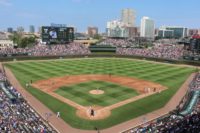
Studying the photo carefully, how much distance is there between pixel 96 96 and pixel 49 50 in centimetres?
5107

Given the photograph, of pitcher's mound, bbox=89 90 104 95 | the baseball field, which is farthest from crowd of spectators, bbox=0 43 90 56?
pitcher's mound, bbox=89 90 104 95

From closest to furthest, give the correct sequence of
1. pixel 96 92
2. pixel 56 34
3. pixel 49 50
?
pixel 96 92, pixel 49 50, pixel 56 34

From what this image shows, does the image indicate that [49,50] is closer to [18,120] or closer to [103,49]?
[103,49]

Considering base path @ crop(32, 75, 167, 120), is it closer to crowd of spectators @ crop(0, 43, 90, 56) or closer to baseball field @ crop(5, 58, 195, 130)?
baseball field @ crop(5, 58, 195, 130)

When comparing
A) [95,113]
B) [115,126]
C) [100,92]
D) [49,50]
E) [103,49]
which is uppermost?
[103,49]

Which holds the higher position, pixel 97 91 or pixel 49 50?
pixel 49 50

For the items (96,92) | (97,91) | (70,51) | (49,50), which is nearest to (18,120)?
A: (96,92)

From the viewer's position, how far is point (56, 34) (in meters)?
87.2

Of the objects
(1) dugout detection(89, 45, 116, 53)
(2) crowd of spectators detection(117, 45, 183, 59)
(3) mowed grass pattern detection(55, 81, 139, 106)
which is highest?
(1) dugout detection(89, 45, 116, 53)

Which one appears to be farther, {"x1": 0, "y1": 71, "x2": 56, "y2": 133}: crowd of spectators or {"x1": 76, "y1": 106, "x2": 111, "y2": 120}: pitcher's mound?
{"x1": 76, "y1": 106, "x2": 111, "y2": 120}: pitcher's mound

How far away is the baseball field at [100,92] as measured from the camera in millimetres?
29875

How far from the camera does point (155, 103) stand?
34.4 m

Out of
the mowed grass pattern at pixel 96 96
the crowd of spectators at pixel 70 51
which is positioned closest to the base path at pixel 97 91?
the mowed grass pattern at pixel 96 96

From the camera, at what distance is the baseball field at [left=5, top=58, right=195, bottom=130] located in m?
29.9
